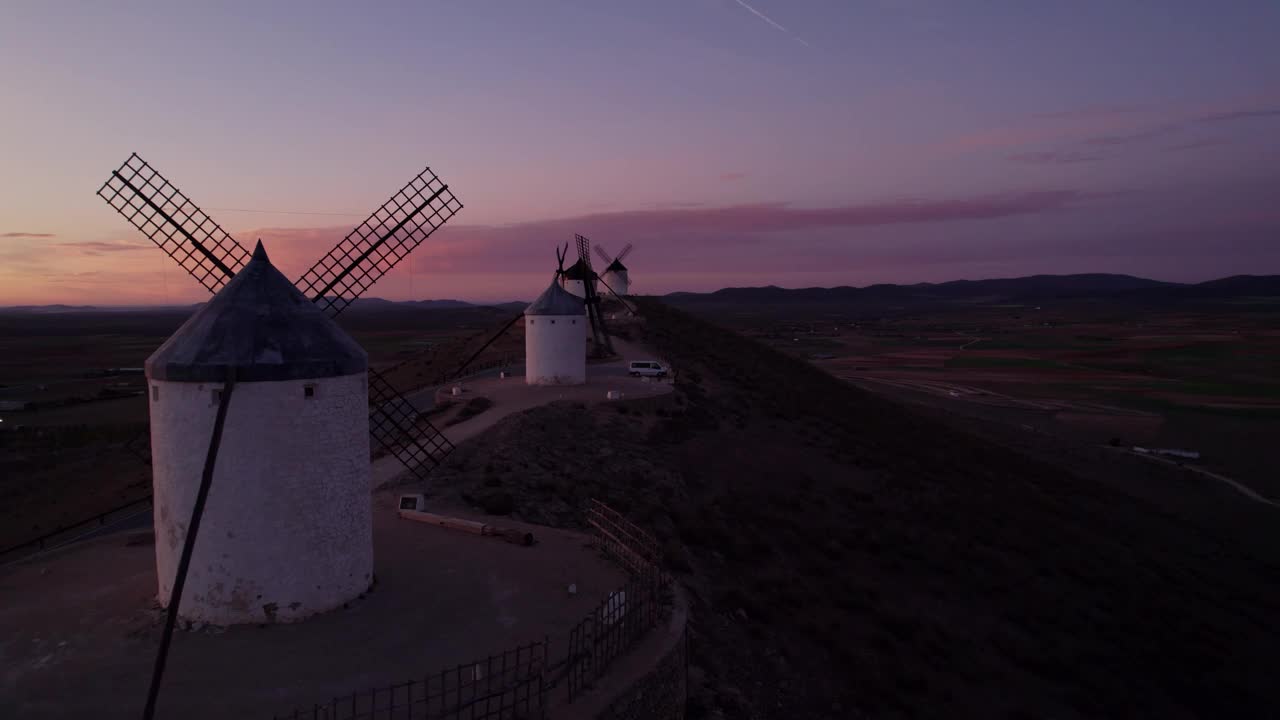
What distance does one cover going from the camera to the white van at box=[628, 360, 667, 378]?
39312mm

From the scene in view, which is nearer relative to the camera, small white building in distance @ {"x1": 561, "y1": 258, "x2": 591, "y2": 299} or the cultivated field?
the cultivated field

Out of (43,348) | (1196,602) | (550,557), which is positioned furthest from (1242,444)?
(43,348)

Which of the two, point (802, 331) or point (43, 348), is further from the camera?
point (802, 331)

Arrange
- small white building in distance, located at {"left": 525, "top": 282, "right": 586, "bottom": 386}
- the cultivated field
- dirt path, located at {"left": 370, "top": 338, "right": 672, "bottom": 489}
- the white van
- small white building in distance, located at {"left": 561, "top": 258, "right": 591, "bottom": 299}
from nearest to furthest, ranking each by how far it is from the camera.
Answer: dirt path, located at {"left": 370, "top": 338, "right": 672, "bottom": 489} → the cultivated field → small white building in distance, located at {"left": 525, "top": 282, "right": 586, "bottom": 386} → the white van → small white building in distance, located at {"left": 561, "top": 258, "right": 591, "bottom": 299}

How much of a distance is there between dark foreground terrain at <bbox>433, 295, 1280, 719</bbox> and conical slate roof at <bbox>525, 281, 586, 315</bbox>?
6279 mm

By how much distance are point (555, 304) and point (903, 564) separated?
1928cm

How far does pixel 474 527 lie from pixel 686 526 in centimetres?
720

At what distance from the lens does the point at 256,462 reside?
10.8 metres

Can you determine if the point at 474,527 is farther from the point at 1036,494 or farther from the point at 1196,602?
the point at 1036,494

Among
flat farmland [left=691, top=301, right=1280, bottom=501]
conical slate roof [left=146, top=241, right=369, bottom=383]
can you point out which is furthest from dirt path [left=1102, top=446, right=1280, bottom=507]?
conical slate roof [left=146, top=241, right=369, bottom=383]

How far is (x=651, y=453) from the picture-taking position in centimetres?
2633

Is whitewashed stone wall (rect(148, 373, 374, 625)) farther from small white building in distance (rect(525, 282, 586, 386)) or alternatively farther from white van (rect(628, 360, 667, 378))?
white van (rect(628, 360, 667, 378))

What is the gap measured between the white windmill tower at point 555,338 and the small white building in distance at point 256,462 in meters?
22.5

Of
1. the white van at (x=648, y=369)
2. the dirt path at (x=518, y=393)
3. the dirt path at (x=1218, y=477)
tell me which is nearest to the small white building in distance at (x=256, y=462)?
the dirt path at (x=518, y=393)
